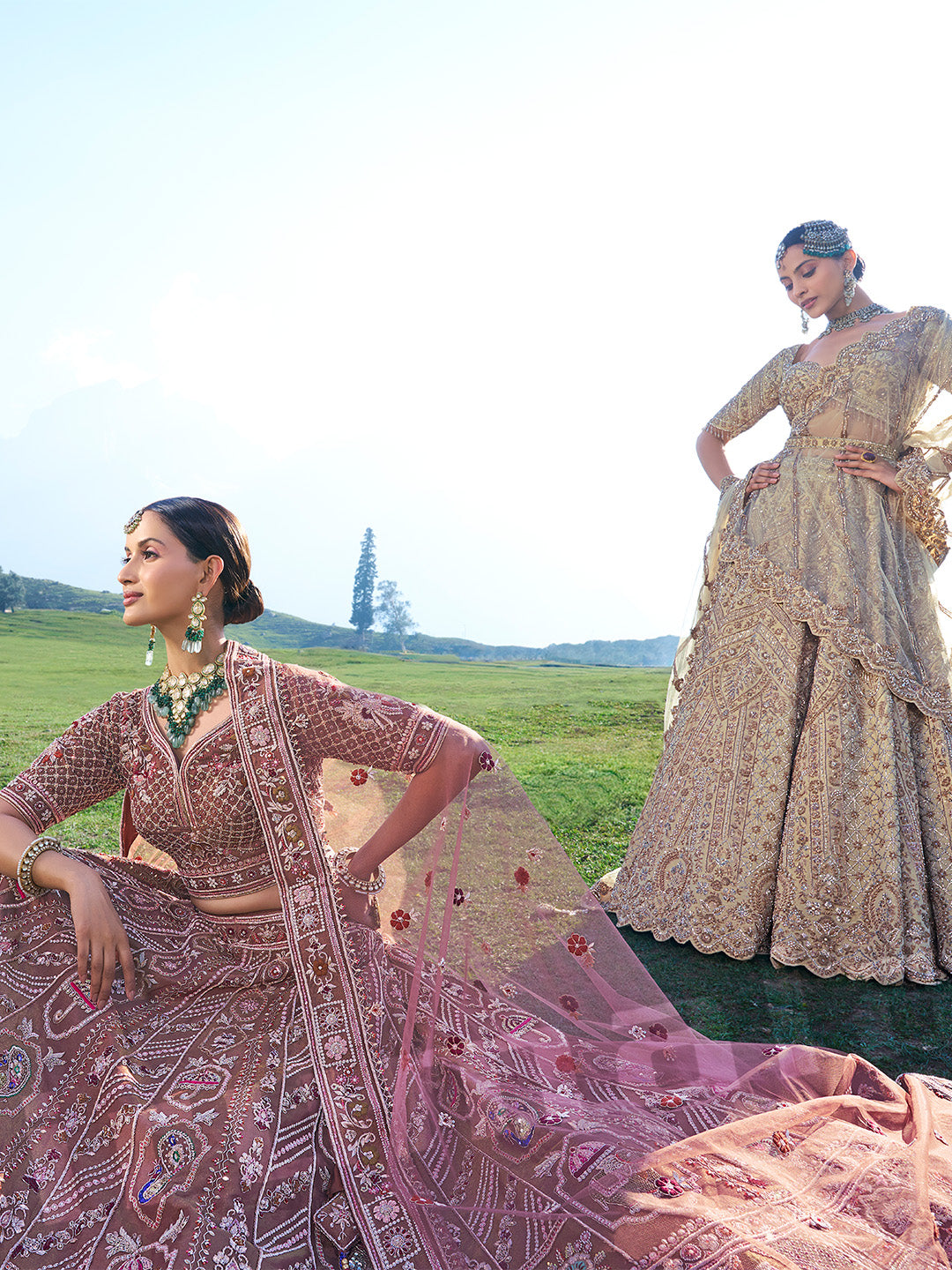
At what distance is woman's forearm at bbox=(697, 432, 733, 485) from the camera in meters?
4.25

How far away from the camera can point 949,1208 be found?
145 centimetres

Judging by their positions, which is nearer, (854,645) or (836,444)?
(854,645)

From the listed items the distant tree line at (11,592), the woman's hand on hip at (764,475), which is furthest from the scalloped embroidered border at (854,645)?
the distant tree line at (11,592)

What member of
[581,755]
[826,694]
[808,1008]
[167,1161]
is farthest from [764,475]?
[581,755]

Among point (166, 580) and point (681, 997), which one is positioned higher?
point (166, 580)

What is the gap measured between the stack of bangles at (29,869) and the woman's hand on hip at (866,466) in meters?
3.23

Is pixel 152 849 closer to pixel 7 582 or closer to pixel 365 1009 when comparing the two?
pixel 365 1009

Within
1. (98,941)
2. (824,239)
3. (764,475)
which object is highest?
(824,239)

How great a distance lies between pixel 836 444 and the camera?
3.59 meters

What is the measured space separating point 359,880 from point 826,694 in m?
2.11

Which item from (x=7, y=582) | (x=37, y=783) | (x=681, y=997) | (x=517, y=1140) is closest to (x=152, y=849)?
(x=37, y=783)

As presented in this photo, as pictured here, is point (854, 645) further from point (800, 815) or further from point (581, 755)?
point (581, 755)

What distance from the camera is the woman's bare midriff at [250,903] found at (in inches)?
80.7

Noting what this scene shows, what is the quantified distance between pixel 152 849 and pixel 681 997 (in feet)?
5.91
